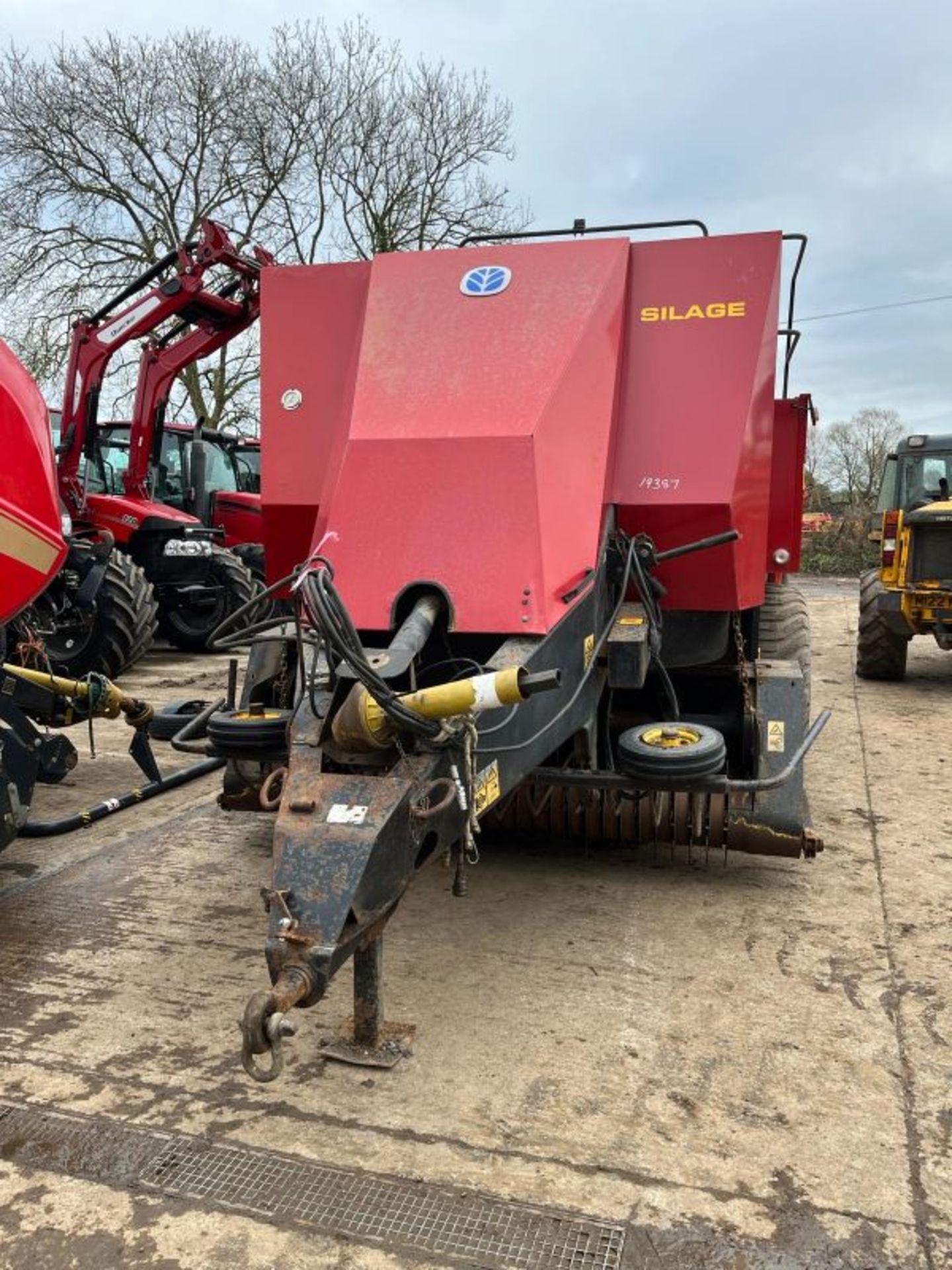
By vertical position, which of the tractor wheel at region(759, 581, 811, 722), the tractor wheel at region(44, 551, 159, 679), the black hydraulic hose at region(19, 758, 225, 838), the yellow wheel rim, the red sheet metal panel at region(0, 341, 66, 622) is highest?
the red sheet metal panel at region(0, 341, 66, 622)

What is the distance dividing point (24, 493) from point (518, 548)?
1.59 m

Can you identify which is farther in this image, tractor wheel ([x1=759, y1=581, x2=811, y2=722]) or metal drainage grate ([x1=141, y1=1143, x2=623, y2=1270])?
tractor wheel ([x1=759, y1=581, x2=811, y2=722])

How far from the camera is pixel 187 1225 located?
2.16m

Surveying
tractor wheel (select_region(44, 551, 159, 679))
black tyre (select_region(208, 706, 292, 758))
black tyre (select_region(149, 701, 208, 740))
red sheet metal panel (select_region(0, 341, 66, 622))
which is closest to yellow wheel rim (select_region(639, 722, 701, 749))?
black tyre (select_region(208, 706, 292, 758))

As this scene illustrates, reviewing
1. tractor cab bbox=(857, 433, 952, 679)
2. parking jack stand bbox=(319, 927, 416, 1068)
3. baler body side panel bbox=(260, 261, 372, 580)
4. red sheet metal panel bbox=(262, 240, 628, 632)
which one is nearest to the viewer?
parking jack stand bbox=(319, 927, 416, 1068)

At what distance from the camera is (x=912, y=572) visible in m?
9.02

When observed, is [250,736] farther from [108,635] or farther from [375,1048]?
[108,635]

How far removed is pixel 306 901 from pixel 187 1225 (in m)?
0.69

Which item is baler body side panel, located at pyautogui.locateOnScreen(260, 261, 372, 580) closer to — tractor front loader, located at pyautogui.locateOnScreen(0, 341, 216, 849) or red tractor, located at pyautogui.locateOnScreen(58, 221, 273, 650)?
tractor front loader, located at pyautogui.locateOnScreen(0, 341, 216, 849)

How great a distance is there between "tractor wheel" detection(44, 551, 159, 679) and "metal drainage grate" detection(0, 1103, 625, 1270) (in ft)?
20.7

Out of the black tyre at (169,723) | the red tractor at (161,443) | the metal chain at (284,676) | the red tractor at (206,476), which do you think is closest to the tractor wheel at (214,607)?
the red tractor at (161,443)

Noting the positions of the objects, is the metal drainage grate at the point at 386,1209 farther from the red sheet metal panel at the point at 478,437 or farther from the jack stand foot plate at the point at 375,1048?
the red sheet metal panel at the point at 478,437

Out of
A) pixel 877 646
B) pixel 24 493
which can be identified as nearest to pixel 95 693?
pixel 24 493

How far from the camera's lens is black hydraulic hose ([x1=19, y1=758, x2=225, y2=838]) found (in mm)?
4648
